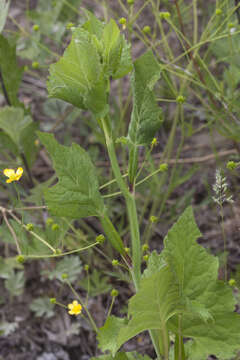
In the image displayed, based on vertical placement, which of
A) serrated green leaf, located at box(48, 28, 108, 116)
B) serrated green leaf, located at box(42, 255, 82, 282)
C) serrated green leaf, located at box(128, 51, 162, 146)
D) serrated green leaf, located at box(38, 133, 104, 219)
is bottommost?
serrated green leaf, located at box(42, 255, 82, 282)

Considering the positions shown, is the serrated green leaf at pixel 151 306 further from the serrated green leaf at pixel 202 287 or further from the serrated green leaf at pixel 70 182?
the serrated green leaf at pixel 70 182

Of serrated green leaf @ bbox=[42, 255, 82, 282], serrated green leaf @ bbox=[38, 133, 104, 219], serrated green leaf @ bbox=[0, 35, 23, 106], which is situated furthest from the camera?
serrated green leaf @ bbox=[0, 35, 23, 106]

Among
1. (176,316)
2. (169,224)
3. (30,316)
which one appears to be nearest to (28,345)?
(30,316)

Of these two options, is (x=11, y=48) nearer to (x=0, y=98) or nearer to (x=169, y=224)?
(x=0, y=98)

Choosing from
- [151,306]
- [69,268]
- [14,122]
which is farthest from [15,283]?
[151,306]

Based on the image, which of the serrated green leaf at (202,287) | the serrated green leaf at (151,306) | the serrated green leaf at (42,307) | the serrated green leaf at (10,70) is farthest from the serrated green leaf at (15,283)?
the serrated green leaf at (202,287)

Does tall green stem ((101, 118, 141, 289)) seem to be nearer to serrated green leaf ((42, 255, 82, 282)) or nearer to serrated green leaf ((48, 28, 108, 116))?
serrated green leaf ((48, 28, 108, 116))

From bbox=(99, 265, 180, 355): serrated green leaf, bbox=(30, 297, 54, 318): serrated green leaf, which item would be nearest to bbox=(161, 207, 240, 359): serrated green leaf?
bbox=(99, 265, 180, 355): serrated green leaf
